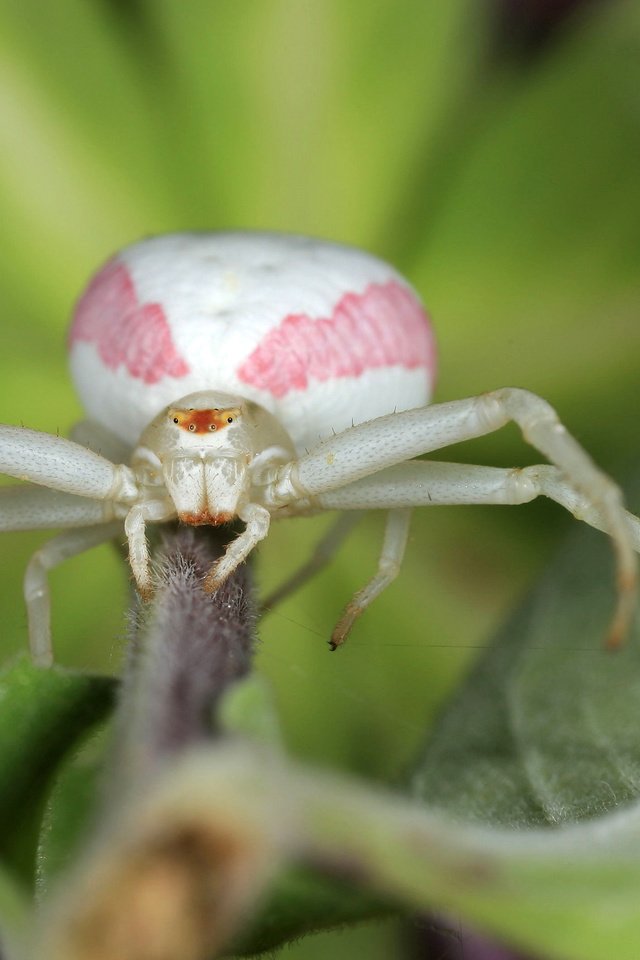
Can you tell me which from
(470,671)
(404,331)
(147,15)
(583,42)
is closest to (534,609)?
(470,671)

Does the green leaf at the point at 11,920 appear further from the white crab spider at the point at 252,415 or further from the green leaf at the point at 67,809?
the white crab spider at the point at 252,415

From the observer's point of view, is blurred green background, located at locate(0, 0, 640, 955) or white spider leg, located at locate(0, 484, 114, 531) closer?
white spider leg, located at locate(0, 484, 114, 531)

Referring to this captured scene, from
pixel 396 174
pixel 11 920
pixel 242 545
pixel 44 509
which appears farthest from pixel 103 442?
pixel 396 174

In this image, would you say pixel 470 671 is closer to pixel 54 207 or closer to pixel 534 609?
pixel 534 609

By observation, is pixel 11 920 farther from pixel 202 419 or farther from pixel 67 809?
pixel 202 419

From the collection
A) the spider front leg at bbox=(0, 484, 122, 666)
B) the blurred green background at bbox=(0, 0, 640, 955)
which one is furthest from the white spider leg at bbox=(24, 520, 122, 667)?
the blurred green background at bbox=(0, 0, 640, 955)

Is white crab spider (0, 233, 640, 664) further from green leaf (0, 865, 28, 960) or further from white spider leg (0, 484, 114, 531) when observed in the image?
green leaf (0, 865, 28, 960)

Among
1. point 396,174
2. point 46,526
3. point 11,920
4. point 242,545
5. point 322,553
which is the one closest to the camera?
point 11,920
